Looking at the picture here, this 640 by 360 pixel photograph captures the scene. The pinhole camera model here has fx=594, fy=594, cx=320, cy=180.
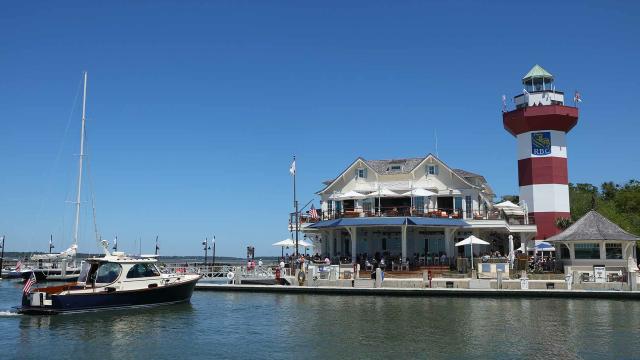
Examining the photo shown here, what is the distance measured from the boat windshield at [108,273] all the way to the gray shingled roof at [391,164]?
24.0 m

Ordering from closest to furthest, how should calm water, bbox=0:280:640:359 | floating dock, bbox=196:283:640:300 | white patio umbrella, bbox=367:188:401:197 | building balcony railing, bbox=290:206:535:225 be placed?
calm water, bbox=0:280:640:359, floating dock, bbox=196:283:640:300, building balcony railing, bbox=290:206:535:225, white patio umbrella, bbox=367:188:401:197

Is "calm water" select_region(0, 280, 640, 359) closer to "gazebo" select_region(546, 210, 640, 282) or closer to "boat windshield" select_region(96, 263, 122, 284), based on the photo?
"boat windshield" select_region(96, 263, 122, 284)

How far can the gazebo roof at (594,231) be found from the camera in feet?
126

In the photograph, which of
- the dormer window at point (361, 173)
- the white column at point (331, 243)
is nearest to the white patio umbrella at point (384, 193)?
the dormer window at point (361, 173)

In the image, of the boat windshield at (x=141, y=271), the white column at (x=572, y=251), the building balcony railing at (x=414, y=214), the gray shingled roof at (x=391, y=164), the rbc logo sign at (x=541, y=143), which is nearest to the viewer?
the boat windshield at (x=141, y=271)

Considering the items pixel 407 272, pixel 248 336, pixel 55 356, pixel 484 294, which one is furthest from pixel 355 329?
pixel 407 272

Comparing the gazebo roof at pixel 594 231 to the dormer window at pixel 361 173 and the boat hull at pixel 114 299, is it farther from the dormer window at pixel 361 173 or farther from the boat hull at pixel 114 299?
the boat hull at pixel 114 299

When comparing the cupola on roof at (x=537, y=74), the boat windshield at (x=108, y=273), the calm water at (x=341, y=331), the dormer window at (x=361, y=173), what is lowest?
the calm water at (x=341, y=331)

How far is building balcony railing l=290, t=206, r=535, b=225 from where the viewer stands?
147 feet

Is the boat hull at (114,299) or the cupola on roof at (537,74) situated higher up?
the cupola on roof at (537,74)

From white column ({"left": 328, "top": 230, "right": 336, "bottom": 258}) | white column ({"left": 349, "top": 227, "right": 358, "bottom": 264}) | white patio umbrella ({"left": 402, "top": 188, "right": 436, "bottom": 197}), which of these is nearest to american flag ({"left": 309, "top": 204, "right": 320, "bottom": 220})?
white column ({"left": 328, "top": 230, "right": 336, "bottom": 258})

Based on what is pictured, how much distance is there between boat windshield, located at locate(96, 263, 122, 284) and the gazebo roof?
2803 centimetres

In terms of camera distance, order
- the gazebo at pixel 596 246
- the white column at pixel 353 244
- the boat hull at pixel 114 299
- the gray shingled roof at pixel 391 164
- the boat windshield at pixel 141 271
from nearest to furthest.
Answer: the boat hull at pixel 114 299 < the boat windshield at pixel 141 271 < the gazebo at pixel 596 246 < the white column at pixel 353 244 < the gray shingled roof at pixel 391 164

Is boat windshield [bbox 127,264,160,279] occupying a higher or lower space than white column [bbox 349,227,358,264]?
lower
